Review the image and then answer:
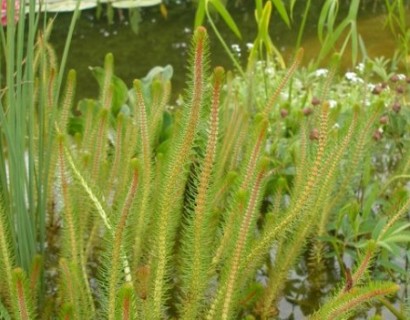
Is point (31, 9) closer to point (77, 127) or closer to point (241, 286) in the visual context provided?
point (241, 286)

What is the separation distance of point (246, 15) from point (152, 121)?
12.2ft

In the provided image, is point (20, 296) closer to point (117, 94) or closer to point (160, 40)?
point (117, 94)

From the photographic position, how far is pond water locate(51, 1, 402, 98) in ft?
13.0

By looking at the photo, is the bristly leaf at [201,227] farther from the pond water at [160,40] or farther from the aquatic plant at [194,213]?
A: the pond water at [160,40]

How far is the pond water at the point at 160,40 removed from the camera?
13.0 ft

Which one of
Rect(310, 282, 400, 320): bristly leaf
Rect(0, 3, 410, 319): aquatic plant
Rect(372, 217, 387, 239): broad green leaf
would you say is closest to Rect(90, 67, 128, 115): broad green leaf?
Rect(0, 3, 410, 319): aquatic plant

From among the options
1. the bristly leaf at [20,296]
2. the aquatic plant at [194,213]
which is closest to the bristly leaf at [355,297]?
the aquatic plant at [194,213]

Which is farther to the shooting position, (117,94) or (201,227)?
(117,94)

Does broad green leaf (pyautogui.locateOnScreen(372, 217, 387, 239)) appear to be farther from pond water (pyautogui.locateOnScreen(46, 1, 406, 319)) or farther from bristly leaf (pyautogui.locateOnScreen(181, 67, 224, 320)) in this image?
pond water (pyautogui.locateOnScreen(46, 1, 406, 319))

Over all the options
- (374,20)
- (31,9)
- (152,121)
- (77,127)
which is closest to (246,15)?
(374,20)

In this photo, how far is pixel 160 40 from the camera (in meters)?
4.46

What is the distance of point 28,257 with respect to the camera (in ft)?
4.09

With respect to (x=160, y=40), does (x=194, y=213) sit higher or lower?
higher

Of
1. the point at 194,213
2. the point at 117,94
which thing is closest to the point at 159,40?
the point at 117,94
